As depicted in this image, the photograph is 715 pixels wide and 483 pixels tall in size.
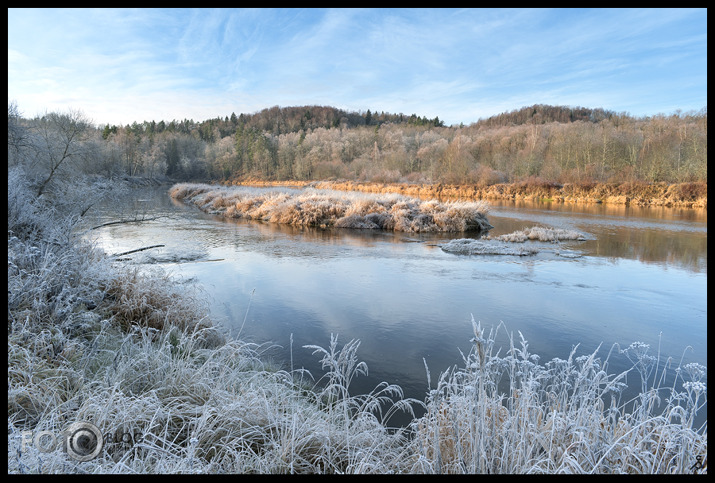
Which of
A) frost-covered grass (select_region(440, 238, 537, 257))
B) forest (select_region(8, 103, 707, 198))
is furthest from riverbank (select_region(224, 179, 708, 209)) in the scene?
frost-covered grass (select_region(440, 238, 537, 257))

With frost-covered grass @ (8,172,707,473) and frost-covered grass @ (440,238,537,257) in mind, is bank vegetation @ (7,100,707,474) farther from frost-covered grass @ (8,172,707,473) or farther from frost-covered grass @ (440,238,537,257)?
frost-covered grass @ (440,238,537,257)

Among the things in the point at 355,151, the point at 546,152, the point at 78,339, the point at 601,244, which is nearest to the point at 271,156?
the point at 355,151

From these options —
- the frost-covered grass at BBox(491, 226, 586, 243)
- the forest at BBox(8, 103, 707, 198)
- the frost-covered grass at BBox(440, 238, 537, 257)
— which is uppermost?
the forest at BBox(8, 103, 707, 198)

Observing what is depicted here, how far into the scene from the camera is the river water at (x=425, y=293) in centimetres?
602

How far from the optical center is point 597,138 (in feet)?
153

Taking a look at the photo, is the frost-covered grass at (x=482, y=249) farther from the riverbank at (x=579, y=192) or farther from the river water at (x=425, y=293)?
the riverbank at (x=579, y=192)

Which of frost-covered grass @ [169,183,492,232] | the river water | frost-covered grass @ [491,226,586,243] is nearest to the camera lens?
the river water

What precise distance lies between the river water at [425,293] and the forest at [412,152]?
3450mm

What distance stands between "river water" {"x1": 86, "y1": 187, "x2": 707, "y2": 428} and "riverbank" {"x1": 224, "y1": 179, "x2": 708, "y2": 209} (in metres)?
19.2

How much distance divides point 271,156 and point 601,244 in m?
74.6

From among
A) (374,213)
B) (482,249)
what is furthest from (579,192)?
(482,249)

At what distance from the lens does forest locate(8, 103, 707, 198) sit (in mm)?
11219

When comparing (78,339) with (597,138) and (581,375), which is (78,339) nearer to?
(581,375)

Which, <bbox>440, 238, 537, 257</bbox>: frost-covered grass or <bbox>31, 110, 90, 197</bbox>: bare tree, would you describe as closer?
<bbox>31, 110, 90, 197</bbox>: bare tree
